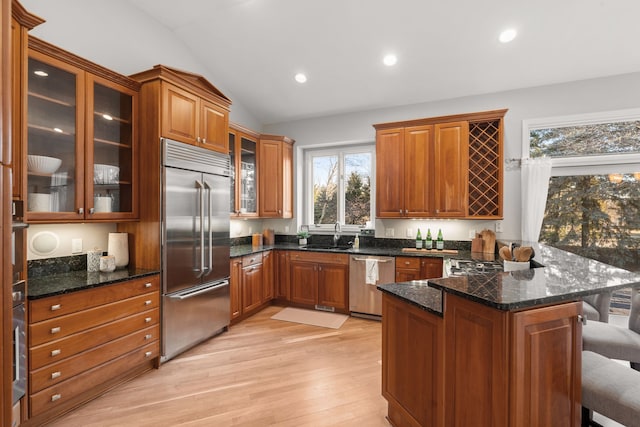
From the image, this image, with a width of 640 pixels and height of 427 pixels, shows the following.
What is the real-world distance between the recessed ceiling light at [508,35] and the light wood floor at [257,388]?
3518 mm

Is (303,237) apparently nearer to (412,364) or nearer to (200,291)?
(200,291)

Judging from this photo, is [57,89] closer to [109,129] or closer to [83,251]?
[109,129]

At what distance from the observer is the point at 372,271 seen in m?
3.76

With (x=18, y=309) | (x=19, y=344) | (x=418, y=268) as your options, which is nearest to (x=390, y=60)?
(x=418, y=268)

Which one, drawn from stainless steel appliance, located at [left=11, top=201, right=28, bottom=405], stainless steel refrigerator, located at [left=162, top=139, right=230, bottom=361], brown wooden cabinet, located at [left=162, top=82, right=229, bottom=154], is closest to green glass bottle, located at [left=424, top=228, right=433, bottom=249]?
stainless steel refrigerator, located at [left=162, top=139, right=230, bottom=361]

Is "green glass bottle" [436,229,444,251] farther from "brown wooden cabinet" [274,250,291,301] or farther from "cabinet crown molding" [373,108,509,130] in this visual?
"brown wooden cabinet" [274,250,291,301]

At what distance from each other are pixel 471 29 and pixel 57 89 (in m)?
3.81

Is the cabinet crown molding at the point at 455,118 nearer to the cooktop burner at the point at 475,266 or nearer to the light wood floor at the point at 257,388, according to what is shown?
the cooktop burner at the point at 475,266

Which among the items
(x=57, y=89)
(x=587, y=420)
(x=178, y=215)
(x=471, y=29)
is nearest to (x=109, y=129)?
(x=57, y=89)

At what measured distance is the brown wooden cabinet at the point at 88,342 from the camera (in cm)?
189

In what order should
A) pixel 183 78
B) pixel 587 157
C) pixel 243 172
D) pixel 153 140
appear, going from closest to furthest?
pixel 153 140 → pixel 183 78 → pixel 587 157 → pixel 243 172

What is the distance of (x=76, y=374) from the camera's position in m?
2.07

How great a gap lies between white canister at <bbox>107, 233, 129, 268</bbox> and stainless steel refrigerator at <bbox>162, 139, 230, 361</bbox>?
0.42 metres

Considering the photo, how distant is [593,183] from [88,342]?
5.33 meters
